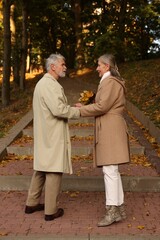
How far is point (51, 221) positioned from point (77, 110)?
4.58ft

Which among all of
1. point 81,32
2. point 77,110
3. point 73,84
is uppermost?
point 77,110

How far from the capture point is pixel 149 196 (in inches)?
242

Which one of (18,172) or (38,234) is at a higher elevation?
(38,234)

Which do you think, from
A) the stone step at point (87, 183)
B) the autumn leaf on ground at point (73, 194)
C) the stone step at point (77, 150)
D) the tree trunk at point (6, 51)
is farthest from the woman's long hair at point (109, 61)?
the tree trunk at point (6, 51)

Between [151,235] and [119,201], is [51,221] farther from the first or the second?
[151,235]

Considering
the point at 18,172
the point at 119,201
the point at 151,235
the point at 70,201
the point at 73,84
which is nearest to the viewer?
the point at 151,235

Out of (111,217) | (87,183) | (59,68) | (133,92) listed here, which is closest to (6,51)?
(133,92)

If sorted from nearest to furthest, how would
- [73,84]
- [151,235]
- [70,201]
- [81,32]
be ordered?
[151,235] < [70,201] < [73,84] < [81,32]

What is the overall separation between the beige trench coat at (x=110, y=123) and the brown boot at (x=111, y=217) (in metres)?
0.57

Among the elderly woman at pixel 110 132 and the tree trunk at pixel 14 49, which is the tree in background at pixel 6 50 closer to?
the tree trunk at pixel 14 49

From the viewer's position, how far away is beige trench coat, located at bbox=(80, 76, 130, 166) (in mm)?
4938

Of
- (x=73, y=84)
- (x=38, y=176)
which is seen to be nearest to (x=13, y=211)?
(x=38, y=176)

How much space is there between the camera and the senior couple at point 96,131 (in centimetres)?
497

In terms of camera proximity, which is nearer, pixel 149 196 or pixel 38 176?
pixel 38 176
